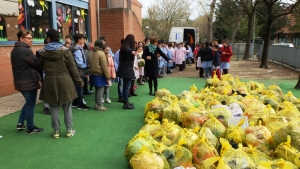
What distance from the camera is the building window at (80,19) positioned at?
11.4 meters

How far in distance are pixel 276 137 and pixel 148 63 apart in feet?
14.8

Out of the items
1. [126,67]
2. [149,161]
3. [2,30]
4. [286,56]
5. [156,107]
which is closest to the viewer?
[149,161]

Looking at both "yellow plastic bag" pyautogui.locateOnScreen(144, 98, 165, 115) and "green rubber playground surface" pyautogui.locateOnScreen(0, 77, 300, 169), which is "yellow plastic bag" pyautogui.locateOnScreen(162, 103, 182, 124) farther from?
"green rubber playground surface" pyautogui.locateOnScreen(0, 77, 300, 169)

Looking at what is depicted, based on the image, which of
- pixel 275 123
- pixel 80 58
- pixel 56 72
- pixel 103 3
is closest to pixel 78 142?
pixel 56 72

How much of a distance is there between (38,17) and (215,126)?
24.8 ft

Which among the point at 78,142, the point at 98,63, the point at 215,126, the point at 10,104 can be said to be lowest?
the point at 78,142

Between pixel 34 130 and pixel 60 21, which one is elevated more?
pixel 60 21

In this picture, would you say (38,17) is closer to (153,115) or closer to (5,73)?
(5,73)

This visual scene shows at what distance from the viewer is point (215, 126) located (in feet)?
12.3

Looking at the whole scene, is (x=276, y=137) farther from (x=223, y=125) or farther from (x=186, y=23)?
(x=186, y=23)

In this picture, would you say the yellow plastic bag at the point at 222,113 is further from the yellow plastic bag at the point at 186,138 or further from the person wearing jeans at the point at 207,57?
the person wearing jeans at the point at 207,57

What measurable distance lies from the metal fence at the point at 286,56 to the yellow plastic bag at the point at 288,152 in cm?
1228

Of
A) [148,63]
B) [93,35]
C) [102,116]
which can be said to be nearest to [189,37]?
[93,35]

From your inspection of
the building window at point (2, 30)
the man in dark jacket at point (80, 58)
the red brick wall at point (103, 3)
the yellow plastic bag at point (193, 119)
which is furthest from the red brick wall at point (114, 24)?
the yellow plastic bag at point (193, 119)
